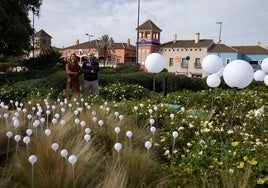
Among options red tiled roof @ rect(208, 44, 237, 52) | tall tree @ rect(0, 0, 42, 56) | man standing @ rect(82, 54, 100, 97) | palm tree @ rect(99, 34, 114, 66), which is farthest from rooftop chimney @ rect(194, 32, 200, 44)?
man standing @ rect(82, 54, 100, 97)

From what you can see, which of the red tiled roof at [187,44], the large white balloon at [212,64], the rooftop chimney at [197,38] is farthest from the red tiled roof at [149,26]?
the large white balloon at [212,64]

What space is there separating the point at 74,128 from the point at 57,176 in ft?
5.44

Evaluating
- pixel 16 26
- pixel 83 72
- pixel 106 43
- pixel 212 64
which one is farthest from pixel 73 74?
pixel 106 43

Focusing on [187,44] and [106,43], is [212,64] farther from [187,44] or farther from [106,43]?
[106,43]

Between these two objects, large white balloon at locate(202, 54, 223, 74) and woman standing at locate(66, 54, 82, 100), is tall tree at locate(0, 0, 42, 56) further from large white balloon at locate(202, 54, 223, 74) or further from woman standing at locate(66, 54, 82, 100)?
large white balloon at locate(202, 54, 223, 74)

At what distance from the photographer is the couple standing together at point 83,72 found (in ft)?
27.1

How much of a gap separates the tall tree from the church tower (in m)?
38.9

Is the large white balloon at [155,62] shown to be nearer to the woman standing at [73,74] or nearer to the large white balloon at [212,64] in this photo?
the large white balloon at [212,64]

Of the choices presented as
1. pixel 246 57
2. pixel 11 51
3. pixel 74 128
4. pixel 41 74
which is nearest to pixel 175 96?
pixel 74 128

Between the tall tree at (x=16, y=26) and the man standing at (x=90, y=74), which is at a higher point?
the tall tree at (x=16, y=26)

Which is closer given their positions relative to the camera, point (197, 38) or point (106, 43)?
point (197, 38)

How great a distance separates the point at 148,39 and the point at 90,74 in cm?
4997

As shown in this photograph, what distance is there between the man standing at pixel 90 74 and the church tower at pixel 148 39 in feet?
159

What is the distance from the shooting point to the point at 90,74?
27.9ft
